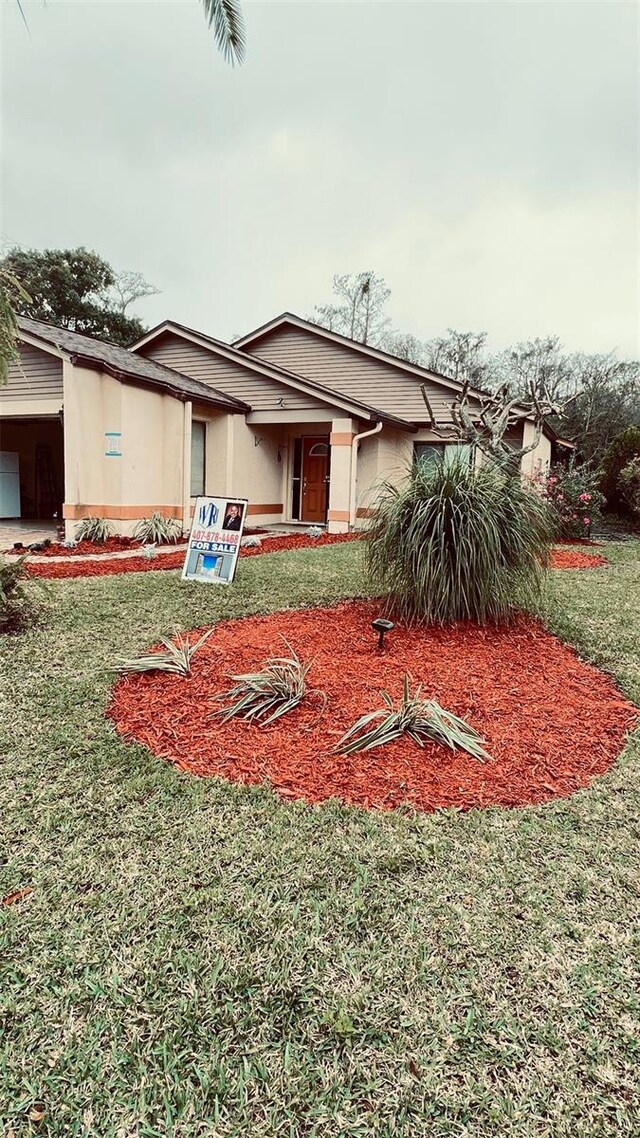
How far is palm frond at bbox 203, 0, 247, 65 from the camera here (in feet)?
18.9

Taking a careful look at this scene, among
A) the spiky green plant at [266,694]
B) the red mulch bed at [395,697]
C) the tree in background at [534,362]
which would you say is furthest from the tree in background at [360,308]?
the spiky green plant at [266,694]

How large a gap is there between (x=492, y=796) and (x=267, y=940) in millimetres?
1356

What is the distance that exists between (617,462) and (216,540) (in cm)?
1458

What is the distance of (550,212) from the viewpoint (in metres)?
15.5

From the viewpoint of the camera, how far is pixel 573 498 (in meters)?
12.9

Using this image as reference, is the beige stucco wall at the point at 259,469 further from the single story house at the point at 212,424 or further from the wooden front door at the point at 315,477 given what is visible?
→ the wooden front door at the point at 315,477

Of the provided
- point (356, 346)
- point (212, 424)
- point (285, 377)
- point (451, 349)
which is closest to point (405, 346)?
point (451, 349)

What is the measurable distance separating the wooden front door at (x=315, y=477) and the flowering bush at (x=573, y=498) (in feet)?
18.9

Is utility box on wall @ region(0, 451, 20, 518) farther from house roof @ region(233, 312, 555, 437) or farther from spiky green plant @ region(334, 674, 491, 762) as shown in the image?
spiky green plant @ region(334, 674, 491, 762)

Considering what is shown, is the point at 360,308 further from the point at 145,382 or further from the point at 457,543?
the point at 457,543

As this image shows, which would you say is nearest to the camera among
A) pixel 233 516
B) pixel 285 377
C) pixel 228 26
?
pixel 228 26

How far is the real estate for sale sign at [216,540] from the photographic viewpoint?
703 centimetres

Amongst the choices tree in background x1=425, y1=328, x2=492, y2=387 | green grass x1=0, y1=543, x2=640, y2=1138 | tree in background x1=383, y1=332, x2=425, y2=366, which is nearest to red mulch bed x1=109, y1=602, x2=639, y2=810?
green grass x1=0, y1=543, x2=640, y2=1138

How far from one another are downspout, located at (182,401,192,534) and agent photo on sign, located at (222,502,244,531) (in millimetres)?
5852
